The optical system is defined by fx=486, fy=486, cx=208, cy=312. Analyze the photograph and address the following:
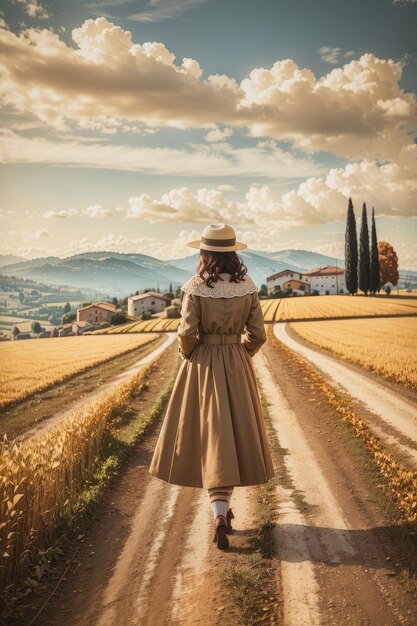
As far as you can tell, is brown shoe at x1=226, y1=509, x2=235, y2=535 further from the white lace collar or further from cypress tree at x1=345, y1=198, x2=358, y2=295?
cypress tree at x1=345, y1=198, x2=358, y2=295

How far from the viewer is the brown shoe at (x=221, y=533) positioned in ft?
14.4

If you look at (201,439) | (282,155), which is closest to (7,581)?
(201,439)

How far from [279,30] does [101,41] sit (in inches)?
155

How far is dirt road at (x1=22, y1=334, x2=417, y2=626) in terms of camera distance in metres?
3.50

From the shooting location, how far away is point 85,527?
199 inches

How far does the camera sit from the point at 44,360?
15.8 metres

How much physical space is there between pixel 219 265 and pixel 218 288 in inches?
9.1


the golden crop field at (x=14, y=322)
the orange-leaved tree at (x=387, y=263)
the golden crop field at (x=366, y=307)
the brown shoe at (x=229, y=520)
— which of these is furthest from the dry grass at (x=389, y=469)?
the golden crop field at (x=14, y=322)

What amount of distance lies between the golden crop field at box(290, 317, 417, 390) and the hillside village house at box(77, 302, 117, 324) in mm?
9584

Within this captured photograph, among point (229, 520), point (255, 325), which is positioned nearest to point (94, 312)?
point (255, 325)

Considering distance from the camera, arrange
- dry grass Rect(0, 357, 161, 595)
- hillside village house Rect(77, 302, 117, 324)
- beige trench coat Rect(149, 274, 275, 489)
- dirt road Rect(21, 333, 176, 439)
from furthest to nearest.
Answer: hillside village house Rect(77, 302, 117, 324), dirt road Rect(21, 333, 176, 439), beige trench coat Rect(149, 274, 275, 489), dry grass Rect(0, 357, 161, 595)

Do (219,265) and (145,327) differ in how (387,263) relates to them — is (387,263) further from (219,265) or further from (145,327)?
(145,327)

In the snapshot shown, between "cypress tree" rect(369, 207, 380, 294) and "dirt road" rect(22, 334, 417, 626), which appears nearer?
"dirt road" rect(22, 334, 417, 626)

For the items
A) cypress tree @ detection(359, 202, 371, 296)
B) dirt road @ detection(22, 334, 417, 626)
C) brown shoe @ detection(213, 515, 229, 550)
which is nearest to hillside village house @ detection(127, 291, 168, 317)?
cypress tree @ detection(359, 202, 371, 296)
